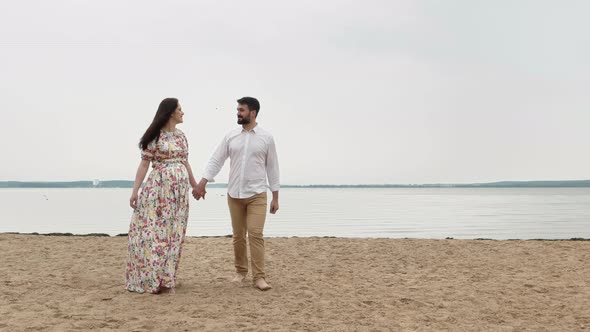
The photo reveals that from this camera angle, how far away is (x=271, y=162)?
636 centimetres

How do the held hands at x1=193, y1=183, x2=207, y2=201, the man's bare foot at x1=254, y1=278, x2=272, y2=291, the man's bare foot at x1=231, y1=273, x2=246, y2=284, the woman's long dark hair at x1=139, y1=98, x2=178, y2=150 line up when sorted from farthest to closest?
the man's bare foot at x1=231, y1=273, x2=246, y2=284 < the man's bare foot at x1=254, y1=278, x2=272, y2=291 < the held hands at x1=193, y1=183, x2=207, y2=201 < the woman's long dark hair at x1=139, y1=98, x2=178, y2=150

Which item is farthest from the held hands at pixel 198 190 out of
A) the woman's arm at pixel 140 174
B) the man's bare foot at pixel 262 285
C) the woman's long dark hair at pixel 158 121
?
the man's bare foot at pixel 262 285

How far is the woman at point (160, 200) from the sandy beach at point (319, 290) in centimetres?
36

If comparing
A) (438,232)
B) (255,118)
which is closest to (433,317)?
(255,118)

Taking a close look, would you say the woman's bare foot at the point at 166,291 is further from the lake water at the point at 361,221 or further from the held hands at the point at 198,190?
the lake water at the point at 361,221

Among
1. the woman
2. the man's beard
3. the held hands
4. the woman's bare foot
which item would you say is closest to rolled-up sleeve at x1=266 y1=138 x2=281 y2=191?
the man's beard

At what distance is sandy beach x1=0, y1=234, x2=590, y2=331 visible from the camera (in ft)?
17.0

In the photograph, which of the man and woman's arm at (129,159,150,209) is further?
the man

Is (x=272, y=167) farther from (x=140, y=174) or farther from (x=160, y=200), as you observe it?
(x=140, y=174)

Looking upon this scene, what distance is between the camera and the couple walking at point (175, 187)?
6.05m

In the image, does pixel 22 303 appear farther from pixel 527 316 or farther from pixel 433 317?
pixel 527 316

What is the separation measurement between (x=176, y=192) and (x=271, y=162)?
1.03 metres

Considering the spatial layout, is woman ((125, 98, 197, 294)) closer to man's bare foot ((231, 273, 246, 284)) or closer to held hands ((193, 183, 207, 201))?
held hands ((193, 183, 207, 201))

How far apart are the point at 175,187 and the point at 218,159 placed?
1.96 feet
